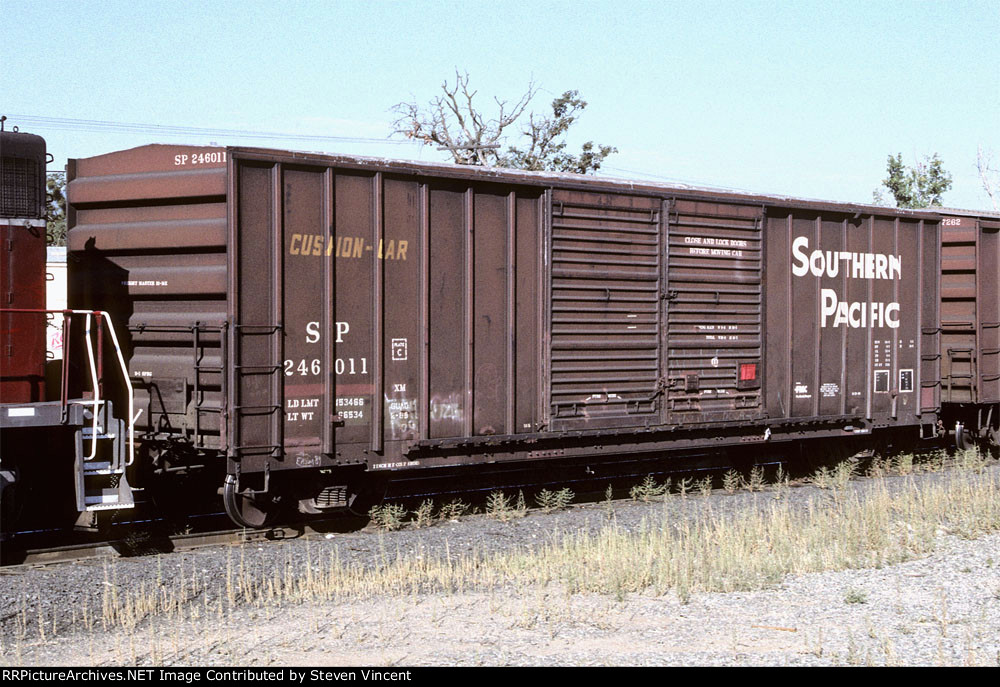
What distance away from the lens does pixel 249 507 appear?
10047 mm

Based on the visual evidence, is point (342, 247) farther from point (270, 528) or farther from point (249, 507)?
point (270, 528)

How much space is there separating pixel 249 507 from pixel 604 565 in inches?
150

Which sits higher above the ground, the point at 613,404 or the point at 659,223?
the point at 659,223

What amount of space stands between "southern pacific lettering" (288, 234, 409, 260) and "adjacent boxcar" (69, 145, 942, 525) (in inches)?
0.8

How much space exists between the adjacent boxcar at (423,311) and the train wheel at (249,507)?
0.03 metres

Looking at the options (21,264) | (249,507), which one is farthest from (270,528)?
(21,264)

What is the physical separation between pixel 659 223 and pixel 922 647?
6945 mm

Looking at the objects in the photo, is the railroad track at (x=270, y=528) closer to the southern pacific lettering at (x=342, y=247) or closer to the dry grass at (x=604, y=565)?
the dry grass at (x=604, y=565)

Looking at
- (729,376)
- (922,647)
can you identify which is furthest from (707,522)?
(922,647)

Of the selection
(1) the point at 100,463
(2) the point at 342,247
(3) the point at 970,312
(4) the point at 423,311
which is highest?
(2) the point at 342,247

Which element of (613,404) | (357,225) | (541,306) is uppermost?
(357,225)
